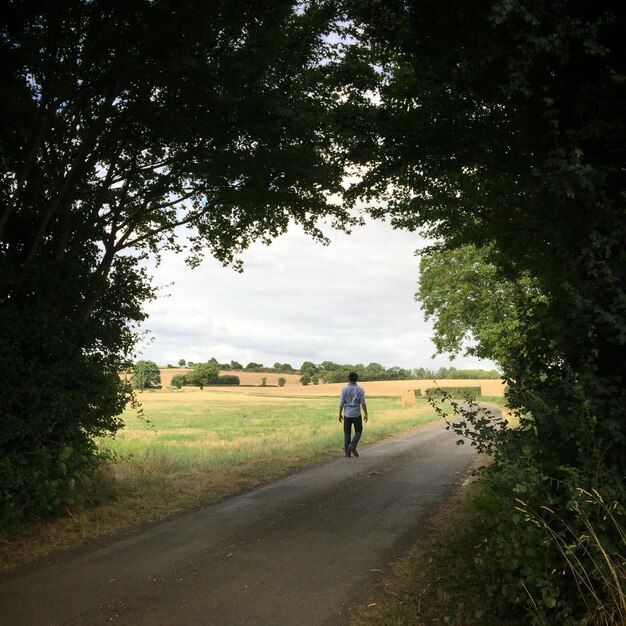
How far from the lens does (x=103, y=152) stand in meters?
8.29

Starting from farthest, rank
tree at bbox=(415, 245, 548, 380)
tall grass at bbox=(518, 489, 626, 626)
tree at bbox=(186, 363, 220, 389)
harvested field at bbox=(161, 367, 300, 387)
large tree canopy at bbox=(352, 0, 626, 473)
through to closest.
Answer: harvested field at bbox=(161, 367, 300, 387) < tree at bbox=(186, 363, 220, 389) < tree at bbox=(415, 245, 548, 380) < large tree canopy at bbox=(352, 0, 626, 473) < tall grass at bbox=(518, 489, 626, 626)

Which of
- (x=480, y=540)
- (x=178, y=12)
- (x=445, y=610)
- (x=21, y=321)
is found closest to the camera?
(x=445, y=610)

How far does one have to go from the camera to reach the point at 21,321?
6.84 m

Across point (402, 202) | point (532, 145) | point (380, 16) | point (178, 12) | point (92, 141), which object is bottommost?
point (532, 145)

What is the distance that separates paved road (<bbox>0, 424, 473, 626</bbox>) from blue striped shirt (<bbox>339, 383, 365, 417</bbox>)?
416 cm

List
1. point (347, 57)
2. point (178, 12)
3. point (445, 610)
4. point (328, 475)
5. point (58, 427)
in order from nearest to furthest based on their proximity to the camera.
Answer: point (445, 610) < point (178, 12) < point (58, 427) < point (347, 57) < point (328, 475)

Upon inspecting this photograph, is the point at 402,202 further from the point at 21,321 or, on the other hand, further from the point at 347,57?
the point at 21,321

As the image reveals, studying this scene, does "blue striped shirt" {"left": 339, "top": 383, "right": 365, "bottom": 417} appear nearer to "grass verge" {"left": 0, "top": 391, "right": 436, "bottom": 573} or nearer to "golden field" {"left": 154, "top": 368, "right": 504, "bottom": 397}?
"grass verge" {"left": 0, "top": 391, "right": 436, "bottom": 573}

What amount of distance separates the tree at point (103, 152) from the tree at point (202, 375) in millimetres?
86367

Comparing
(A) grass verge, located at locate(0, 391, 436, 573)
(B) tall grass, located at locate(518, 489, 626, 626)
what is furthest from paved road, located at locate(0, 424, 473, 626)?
(B) tall grass, located at locate(518, 489, 626, 626)

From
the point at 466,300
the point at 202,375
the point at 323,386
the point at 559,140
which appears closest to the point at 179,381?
the point at 202,375

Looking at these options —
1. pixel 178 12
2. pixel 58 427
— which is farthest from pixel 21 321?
pixel 178 12

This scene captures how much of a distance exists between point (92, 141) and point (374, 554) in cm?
713

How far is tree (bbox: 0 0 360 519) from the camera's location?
670cm
